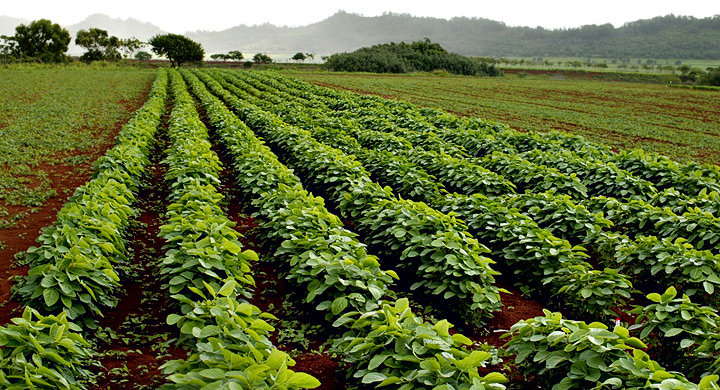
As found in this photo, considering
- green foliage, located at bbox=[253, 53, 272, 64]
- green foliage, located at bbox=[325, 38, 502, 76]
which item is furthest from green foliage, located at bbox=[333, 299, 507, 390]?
green foliage, located at bbox=[253, 53, 272, 64]

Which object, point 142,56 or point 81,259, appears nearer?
point 81,259

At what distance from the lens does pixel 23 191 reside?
9586 mm

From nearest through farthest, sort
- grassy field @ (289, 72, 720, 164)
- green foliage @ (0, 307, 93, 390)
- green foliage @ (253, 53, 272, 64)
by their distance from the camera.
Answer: green foliage @ (0, 307, 93, 390) → grassy field @ (289, 72, 720, 164) → green foliage @ (253, 53, 272, 64)

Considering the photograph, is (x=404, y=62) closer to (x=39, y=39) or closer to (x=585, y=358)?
(x=39, y=39)

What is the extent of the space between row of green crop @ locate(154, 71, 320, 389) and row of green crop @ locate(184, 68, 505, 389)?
1.85ft

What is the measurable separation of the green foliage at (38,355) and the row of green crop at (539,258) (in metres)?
3.78

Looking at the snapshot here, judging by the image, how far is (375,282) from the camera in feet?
15.1

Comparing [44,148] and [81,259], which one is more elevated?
[44,148]

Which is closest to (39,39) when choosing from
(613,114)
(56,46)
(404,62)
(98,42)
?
(56,46)

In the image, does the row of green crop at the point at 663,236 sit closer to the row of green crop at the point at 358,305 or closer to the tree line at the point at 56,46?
the row of green crop at the point at 358,305

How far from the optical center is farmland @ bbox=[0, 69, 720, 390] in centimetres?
329

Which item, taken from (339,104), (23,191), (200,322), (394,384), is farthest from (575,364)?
(339,104)

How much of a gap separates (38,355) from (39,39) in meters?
105

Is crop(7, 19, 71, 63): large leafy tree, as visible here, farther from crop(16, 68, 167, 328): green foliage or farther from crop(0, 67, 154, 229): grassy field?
crop(16, 68, 167, 328): green foliage
